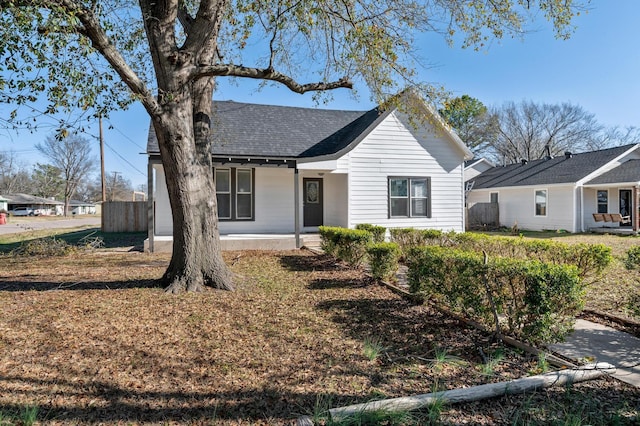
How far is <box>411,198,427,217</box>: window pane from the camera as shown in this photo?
13.9 metres

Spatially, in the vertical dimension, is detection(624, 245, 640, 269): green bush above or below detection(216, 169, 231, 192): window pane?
below

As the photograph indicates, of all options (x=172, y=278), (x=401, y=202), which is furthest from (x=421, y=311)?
(x=401, y=202)

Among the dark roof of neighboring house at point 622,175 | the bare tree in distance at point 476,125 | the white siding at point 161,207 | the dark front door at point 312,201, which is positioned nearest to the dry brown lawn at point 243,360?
the white siding at point 161,207

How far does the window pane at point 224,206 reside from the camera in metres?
13.4

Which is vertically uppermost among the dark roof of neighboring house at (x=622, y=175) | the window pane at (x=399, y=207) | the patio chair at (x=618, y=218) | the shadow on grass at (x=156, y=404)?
the dark roof of neighboring house at (x=622, y=175)

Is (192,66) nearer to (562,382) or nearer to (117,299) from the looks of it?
(117,299)

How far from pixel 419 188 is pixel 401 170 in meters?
1.06

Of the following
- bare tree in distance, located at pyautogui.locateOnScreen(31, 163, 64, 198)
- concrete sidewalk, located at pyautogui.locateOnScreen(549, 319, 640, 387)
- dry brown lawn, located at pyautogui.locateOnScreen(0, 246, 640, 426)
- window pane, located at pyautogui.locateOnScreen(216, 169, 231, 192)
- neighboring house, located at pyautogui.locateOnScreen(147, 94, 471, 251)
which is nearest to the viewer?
dry brown lawn, located at pyautogui.locateOnScreen(0, 246, 640, 426)

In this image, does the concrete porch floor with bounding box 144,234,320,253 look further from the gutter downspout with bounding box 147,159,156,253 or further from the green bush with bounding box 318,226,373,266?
the green bush with bounding box 318,226,373,266

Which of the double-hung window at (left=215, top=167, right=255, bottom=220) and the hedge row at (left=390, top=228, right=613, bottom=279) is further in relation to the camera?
the double-hung window at (left=215, top=167, right=255, bottom=220)

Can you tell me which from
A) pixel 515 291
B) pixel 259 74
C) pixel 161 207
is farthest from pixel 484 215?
pixel 515 291

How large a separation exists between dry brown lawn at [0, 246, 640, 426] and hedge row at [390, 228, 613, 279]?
2346 mm

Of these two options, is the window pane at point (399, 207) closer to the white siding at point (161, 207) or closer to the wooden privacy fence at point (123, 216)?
the white siding at point (161, 207)

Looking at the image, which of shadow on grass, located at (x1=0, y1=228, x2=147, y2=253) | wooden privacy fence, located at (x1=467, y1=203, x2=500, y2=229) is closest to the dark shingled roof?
shadow on grass, located at (x1=0, y1=228, x2=147, y2=253)
